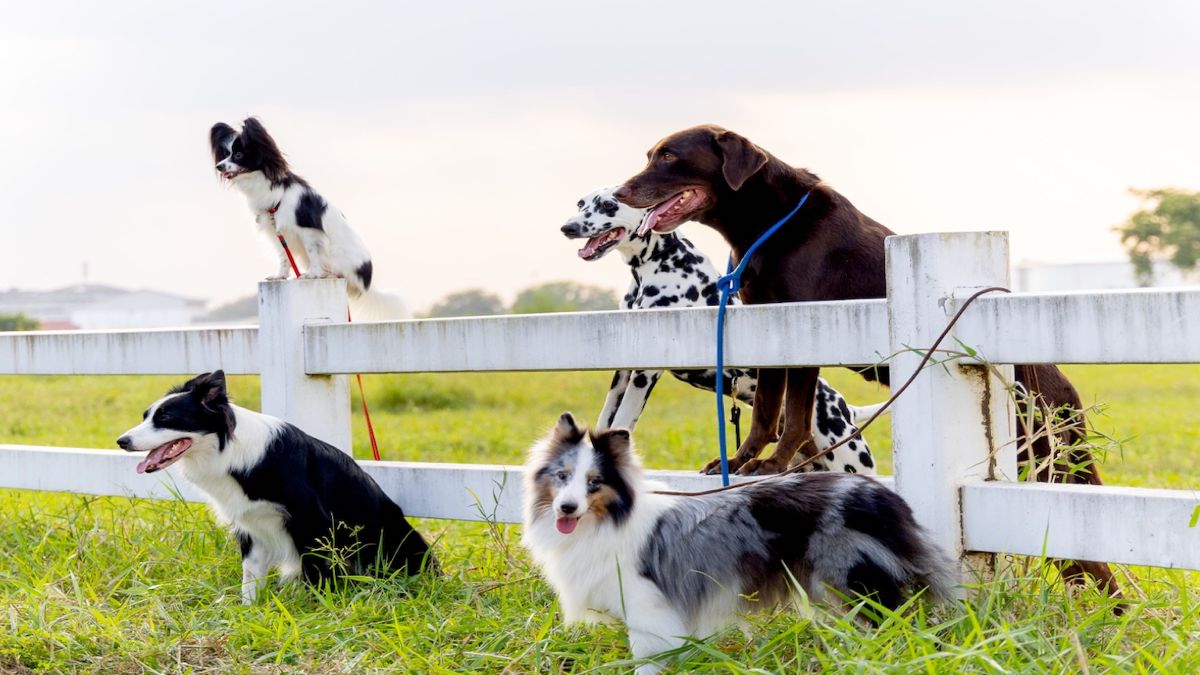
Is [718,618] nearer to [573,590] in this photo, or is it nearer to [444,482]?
[573,590]

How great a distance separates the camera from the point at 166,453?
4.79 metres

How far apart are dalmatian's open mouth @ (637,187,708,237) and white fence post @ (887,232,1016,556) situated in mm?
1092

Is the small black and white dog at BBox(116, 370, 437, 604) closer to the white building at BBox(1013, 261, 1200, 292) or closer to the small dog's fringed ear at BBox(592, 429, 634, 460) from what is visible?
the small dog's fringed ear at BBox(592, 429, 634, 460)

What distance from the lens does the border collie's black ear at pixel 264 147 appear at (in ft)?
21.3

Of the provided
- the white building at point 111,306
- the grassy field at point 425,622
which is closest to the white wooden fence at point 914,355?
the grassy field at point 425,622

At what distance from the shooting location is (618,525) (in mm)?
3674

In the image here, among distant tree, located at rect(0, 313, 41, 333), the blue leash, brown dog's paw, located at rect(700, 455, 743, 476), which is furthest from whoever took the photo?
distant tree, located at rect(0, 313, 41, 333)

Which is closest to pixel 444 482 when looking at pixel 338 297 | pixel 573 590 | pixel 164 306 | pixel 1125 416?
pixel 338 297

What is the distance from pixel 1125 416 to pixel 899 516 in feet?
39.4

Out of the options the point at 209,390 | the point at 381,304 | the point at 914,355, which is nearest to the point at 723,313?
the point at 914,355

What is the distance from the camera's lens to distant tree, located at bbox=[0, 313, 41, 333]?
32556 millimetres

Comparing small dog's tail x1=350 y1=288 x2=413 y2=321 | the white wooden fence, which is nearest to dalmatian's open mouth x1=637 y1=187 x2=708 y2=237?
the white wooden fence

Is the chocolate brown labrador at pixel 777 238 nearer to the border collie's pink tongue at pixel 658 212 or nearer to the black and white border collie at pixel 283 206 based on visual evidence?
the border collie's pink tongue at pixel 658 212

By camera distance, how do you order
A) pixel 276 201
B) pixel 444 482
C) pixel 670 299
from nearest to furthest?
pixel 444 482
pixel 670 299
pixel 276 201
